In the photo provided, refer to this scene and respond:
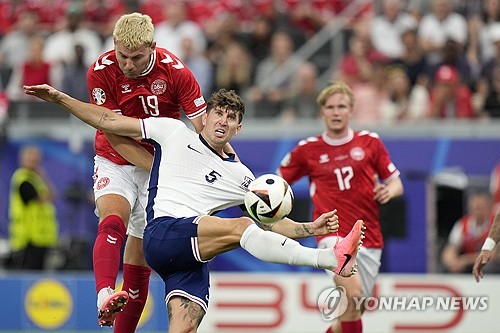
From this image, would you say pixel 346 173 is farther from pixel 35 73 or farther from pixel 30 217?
pixel 35 73

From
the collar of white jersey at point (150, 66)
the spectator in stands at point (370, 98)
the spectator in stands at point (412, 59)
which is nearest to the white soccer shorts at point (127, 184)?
the collar of white jersey at point (150, 66)

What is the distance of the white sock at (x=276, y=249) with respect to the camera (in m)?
8.10

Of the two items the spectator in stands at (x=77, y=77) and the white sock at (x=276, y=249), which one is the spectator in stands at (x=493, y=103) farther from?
the white sock at (x=276, y=249)

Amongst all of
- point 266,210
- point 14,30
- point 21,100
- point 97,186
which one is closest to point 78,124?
point 21,100

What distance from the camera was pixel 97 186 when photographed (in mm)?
9242

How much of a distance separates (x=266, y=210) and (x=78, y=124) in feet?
26.9

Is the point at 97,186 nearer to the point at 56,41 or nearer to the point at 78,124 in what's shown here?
the point at 78,124

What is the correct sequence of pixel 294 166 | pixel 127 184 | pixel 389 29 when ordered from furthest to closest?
pixel 389 29
pixel 294 166
pixel 127 184

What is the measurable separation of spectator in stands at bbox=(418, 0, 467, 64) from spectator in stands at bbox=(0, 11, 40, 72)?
6.23 m

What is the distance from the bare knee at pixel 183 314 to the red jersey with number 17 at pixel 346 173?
234 centimetres

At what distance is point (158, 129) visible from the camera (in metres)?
8.70

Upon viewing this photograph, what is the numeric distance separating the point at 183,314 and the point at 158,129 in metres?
1.44

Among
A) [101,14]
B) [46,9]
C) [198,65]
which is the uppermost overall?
[46,9]

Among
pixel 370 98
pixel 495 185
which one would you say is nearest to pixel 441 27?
pixel 370 98
